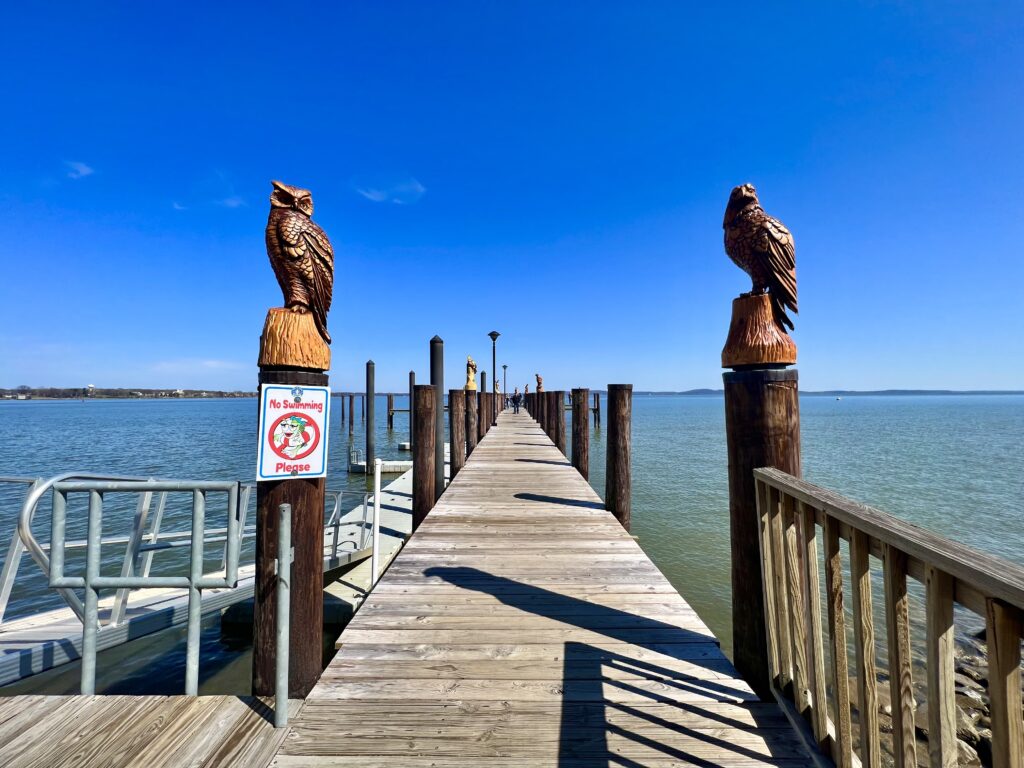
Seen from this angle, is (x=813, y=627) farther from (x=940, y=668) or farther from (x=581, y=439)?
(x=581, y=439)

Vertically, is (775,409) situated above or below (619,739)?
above

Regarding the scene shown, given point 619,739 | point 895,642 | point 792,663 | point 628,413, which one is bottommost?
point 619,739

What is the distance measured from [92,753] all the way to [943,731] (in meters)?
2.86

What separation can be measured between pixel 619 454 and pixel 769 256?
3825mm

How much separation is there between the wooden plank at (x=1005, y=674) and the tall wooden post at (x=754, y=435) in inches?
44.1

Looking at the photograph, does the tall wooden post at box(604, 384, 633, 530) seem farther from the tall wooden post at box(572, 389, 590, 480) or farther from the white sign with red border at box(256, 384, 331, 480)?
the white sign with red border at box(256, 384, 331, 480)

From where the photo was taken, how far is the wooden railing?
38.4 inches

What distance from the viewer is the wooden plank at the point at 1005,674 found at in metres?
0.96

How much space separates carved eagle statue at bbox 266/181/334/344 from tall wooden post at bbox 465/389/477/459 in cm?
784

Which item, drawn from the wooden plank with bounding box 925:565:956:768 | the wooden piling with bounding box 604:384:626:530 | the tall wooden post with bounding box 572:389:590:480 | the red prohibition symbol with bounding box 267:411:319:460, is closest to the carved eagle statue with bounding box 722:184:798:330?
the wooden plank with bounding box 925:565:956:768

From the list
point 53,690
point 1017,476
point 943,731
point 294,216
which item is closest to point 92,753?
point 294,216

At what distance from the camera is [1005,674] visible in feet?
3.19

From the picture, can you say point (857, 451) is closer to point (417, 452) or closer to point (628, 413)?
point (628, 413)

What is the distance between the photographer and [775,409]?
214 cm
